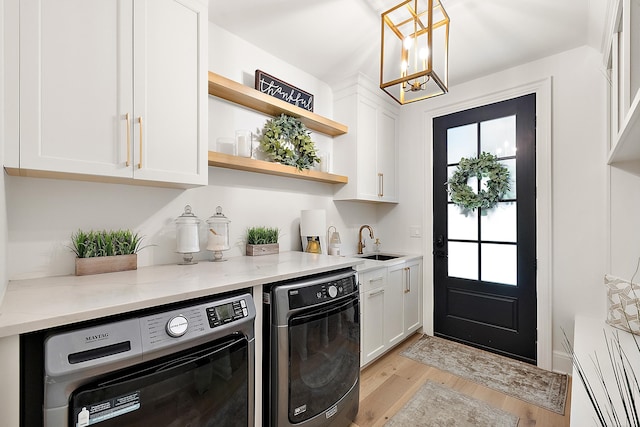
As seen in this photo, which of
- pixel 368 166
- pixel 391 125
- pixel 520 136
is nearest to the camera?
pixel 520 136

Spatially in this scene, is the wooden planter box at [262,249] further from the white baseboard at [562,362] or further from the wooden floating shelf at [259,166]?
the white baseboard at [562,362]

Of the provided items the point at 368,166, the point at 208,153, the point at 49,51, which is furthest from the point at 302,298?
the point at 368,166

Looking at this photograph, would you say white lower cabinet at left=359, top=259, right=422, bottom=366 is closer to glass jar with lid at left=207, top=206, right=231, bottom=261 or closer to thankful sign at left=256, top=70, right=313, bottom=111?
glass jar with lid at left=207, top=206, right=231, bottom=261

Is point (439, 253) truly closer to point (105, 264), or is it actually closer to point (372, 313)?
point (372, 313)

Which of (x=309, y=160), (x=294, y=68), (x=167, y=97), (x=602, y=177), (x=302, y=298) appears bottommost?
(x=302, y=298)

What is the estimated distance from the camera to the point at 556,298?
2428 millimetres

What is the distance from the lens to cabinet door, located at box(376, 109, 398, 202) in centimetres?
305

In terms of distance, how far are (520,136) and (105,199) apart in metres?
3.11

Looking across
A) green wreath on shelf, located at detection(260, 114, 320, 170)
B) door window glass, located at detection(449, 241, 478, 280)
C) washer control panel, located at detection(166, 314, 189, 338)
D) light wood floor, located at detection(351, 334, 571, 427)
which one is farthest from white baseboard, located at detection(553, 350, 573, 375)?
washer control panel, located at detection(166, 314, 189, 338)

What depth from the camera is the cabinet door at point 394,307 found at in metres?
2.60

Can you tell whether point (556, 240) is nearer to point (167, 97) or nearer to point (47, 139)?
point (167, 97)

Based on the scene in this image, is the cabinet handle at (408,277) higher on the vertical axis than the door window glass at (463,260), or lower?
lower

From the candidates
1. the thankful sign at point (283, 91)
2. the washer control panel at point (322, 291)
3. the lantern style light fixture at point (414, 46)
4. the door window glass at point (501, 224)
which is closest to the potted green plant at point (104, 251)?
the washer control panel at point (322, 291)

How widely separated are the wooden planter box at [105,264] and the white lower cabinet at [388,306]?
1.51 m
